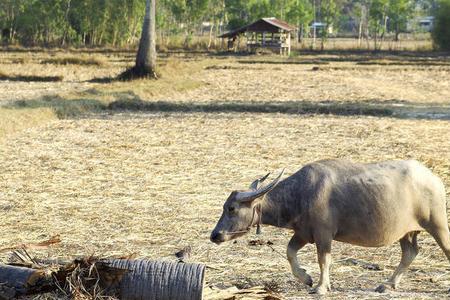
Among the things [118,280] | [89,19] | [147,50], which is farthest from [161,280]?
[89,19]

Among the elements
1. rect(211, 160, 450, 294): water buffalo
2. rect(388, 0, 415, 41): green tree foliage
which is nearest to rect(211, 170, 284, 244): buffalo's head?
rect(211, 160, 450, 294): water buffalo

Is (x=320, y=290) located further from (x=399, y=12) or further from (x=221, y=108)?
(x=399, y=12)

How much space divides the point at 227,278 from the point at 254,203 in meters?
0.78

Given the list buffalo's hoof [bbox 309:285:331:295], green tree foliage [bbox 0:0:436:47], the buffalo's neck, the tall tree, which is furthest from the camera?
green tree foliage [bbox 0:0:436:47]

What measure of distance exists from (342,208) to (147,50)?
2433 centimetres

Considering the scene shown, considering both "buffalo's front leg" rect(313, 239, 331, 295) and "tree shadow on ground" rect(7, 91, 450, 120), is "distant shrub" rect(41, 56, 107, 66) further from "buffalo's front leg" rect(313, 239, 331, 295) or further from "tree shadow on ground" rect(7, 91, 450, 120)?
"buffalo's front leg" rect(313, 239, 331, 295)

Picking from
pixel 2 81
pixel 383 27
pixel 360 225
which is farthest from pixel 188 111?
pixel 383 27

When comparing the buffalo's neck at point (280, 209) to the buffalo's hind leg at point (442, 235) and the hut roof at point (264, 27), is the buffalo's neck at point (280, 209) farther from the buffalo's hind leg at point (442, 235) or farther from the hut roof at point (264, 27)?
the hut roof at point (264, 27)

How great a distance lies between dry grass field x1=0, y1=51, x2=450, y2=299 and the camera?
7.73 meters

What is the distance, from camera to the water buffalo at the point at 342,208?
21.5ft

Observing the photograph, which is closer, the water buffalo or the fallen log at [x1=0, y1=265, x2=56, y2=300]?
the fallen log at [x1=0, y1=265, x2=56, y2=300]

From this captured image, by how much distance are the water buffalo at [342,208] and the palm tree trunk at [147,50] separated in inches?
923

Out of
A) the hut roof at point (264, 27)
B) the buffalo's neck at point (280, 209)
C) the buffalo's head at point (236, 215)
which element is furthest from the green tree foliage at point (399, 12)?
the buffalo's head at point (236, 215)

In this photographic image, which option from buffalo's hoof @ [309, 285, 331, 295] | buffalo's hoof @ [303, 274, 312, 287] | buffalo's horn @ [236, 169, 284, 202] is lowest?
buffalo's hoof @ [309, 285, 331, 295]
